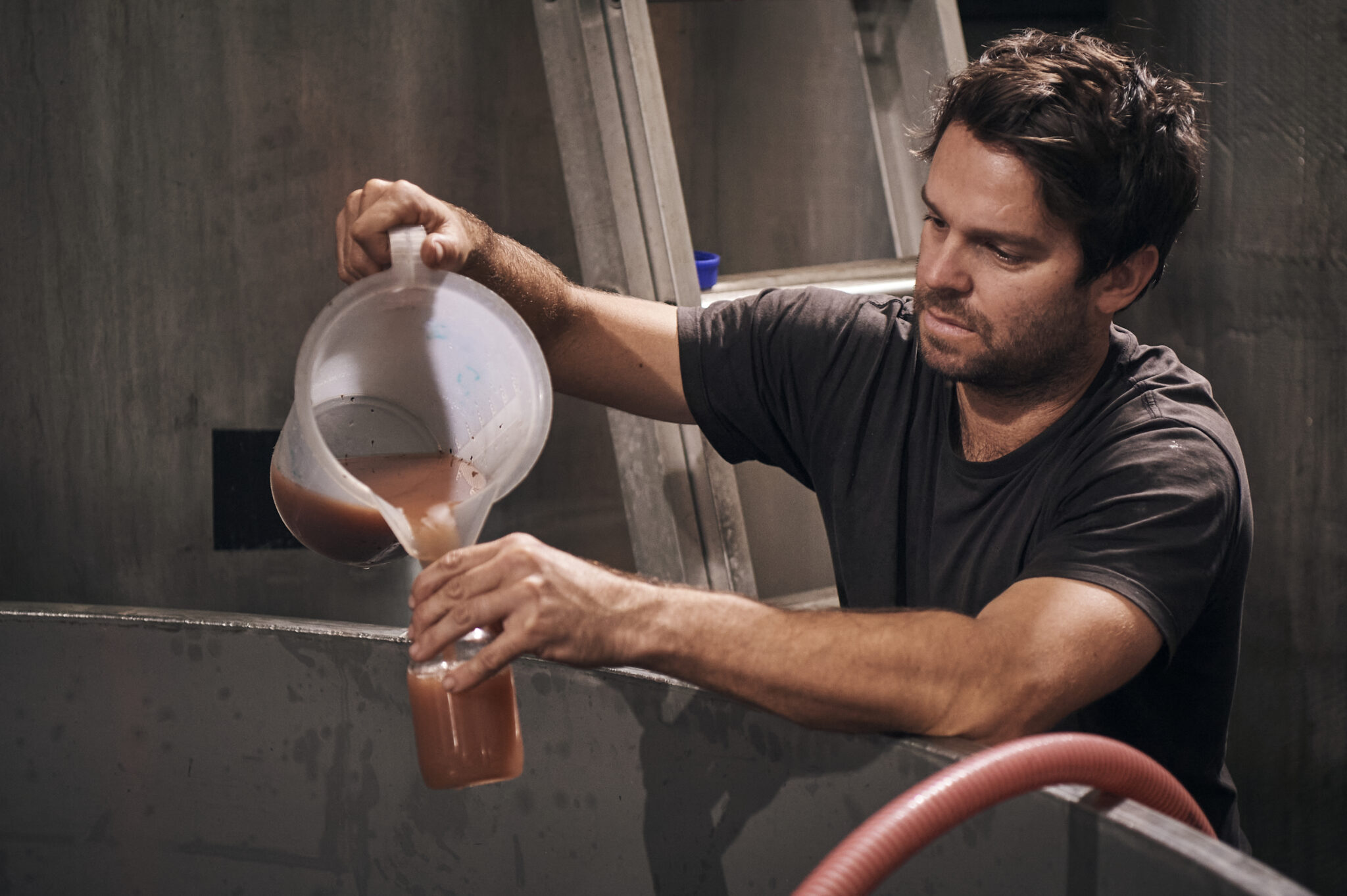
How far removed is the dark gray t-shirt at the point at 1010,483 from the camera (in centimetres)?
90

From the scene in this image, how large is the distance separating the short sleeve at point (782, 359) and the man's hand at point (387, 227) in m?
0.31

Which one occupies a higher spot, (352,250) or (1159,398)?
(352,250)

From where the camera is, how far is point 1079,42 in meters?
1.09

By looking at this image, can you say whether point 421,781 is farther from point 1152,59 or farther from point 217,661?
point 1152,59

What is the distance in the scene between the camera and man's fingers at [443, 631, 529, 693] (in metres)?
0.72

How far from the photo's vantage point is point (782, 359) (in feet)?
3.89

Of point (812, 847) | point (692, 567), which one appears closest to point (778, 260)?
point (692, 567)

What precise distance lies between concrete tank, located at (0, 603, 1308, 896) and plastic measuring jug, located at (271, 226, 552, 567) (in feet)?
0.44

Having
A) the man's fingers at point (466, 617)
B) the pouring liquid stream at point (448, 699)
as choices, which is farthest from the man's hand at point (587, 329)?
the man's fingers at point (466, 617)

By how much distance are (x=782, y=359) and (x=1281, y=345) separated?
0.82 metres

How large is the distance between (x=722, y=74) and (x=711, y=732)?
974 mm

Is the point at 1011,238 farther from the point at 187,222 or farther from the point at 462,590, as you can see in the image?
the point at 187,222

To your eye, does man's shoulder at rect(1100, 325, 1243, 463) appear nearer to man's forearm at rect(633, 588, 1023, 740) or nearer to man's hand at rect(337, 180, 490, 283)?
man's forearm at rect(633, 588, 1023, 740)

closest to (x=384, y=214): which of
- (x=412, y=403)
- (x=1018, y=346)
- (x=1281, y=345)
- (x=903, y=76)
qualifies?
(x=412, y=403)
